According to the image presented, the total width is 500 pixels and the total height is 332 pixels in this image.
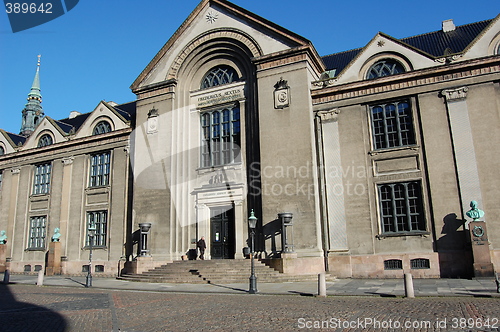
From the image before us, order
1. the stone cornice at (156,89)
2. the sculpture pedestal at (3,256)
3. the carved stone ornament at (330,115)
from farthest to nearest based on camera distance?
the sculpture pedestal at (3,256)
the stone cornice at (156,89)
the carved stone ornament at (330,115)

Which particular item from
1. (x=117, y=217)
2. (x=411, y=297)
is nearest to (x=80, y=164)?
(x=117, y=217)

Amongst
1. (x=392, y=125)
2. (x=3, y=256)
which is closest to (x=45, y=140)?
(x=3, y=256)

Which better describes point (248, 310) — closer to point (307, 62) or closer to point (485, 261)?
point (485, 261)

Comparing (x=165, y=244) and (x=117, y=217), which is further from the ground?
(x=117, y=217)

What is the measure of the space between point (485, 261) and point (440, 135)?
645 cm

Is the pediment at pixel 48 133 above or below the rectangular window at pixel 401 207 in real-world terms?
above

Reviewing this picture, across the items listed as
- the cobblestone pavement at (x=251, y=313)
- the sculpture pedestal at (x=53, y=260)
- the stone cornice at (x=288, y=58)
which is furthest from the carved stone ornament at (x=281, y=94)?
the sculpture pedestal at (x=53, y=260)

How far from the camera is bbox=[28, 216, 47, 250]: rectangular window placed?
30.5 m

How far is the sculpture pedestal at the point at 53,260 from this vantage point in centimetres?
2770

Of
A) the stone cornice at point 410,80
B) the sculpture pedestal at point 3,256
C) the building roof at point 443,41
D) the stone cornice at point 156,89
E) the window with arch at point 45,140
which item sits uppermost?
the building roof at point 443,41

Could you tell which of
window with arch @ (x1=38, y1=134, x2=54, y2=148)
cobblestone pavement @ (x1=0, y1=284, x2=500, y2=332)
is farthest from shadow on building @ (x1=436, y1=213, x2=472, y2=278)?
window with arch @ (x1=38, y1=134, x2=54, y2=148)

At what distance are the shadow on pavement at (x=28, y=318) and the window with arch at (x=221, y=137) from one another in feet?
45.1

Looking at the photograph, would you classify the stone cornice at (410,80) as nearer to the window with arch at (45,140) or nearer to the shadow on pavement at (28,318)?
the shadow on pavement at (28,318)

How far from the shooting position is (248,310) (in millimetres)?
11039
